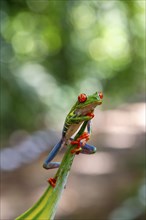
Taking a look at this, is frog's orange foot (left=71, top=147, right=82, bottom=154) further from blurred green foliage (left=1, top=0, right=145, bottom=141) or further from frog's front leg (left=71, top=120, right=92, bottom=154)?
blurred green foliage (left=1, top=0, right=145, bottom=141)

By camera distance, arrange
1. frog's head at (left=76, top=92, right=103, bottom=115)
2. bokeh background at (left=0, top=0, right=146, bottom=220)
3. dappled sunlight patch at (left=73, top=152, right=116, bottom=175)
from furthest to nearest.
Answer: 1. dappled sunlight patch at (left=73, top=152, right=116, bottom=175)
2. bokeh background at (left=0, top=0, right=146, bottom=220)
3. frog's head at (left=76, top=92, right=103, bottom=115)

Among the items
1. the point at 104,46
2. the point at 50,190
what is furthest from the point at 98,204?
the point at 104,46

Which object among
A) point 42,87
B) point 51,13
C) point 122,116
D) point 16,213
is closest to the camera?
point 16,213

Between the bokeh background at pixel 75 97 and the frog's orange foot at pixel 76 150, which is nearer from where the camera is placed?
the frog's orange foot at pixel 76 150

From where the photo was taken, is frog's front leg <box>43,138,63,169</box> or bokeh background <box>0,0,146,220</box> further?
bokeh background <box>0,0,146,220</box>

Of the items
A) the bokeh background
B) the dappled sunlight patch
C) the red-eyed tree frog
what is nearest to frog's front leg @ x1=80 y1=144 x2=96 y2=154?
the red-eyed tree frog

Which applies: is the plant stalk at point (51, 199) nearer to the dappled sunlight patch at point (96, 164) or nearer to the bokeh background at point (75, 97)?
the bokeh background at point (75, 97)

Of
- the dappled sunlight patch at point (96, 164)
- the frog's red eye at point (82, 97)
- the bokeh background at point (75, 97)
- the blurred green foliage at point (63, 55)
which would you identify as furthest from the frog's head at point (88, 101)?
the blurred green foliage at point (63, 55)

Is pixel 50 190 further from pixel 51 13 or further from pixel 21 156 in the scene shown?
pixel 51 13
